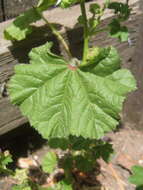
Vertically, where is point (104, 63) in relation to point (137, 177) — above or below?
above

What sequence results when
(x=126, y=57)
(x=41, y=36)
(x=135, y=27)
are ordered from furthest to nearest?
(x=126, y=57)
(x=135, y=27)
(x=41, y=36)

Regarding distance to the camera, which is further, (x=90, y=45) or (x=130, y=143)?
(x=130, y=143)

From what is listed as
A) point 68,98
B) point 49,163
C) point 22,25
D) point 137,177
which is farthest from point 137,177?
point 22,25

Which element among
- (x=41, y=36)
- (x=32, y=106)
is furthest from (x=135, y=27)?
(x=32, y=106)

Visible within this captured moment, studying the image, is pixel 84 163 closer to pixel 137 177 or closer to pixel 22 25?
pixel 137 177

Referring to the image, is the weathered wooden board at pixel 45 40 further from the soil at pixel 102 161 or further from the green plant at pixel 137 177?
the green plant at pixel 137 177

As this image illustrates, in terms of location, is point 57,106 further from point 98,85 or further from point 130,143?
point 130,143
